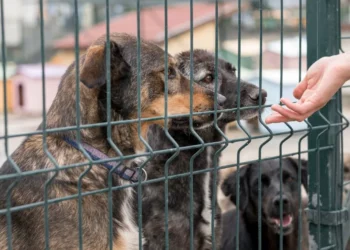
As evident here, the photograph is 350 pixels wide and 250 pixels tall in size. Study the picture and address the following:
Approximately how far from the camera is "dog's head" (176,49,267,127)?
16.3ft

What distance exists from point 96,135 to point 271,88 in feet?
21.2

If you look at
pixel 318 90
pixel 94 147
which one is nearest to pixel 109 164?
pixel 94 147

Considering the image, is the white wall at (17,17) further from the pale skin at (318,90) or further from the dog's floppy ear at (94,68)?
the pale skin at (318,90)

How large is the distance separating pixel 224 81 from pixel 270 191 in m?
1.04

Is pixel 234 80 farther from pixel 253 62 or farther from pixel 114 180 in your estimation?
pixel 253 62

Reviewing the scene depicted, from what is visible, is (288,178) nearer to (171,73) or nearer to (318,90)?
(171,73)

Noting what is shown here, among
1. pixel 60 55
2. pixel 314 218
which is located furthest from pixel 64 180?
pixel 60 55

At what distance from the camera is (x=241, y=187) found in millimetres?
5812

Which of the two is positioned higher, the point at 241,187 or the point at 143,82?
the point at 143,82

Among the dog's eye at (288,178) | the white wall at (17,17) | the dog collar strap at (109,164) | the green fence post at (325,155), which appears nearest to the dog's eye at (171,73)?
the dog collar strap at (109,164)

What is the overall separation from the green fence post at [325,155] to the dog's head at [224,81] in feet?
2.05

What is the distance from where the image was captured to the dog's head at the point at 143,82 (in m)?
3.69

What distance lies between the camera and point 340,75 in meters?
3.25

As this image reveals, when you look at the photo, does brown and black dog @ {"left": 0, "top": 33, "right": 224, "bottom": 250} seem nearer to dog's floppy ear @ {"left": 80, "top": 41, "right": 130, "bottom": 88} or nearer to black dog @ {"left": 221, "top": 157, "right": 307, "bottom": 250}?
dog's floppy ear @ {"left": 80, "top": 41, "right": 130, "bottom": 88}
